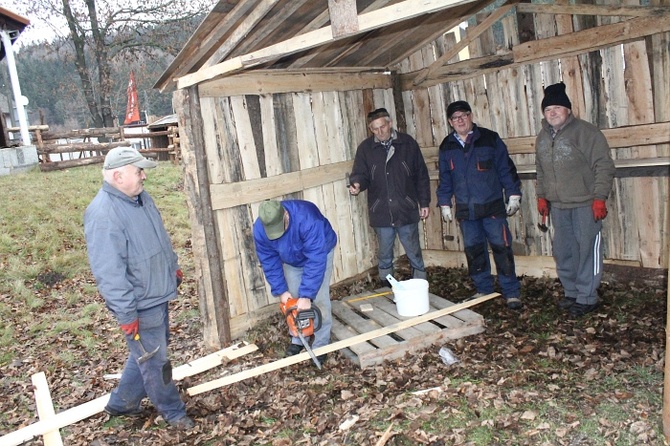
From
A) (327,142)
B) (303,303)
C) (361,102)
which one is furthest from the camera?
(361,102)

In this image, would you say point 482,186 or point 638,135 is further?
point 482,186

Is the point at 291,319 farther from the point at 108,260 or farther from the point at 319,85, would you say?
the point at 319,85

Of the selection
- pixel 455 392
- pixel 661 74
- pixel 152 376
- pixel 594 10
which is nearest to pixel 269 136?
pixel 152 376

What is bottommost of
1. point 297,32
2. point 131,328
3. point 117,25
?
point 131,328

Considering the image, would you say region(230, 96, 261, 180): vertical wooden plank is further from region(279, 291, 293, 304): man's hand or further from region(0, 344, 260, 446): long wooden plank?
region(0, 344, 260, 446): long wooden plank

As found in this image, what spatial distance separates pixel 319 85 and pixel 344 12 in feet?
8.09

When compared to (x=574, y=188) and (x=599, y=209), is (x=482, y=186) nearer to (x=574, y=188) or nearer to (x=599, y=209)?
(x=574, y=188)

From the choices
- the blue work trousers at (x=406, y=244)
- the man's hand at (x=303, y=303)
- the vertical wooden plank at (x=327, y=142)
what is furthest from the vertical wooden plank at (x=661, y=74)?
the man's hand at (x=303, y=303)

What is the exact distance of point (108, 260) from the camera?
386cm

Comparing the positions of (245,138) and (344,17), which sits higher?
(344,17)

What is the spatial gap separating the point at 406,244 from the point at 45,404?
4128 mm

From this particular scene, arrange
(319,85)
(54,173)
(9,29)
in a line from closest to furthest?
(319,85) < (54,173) < (9,29)

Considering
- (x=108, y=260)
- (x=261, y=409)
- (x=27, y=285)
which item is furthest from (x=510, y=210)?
(x=27, y=285)

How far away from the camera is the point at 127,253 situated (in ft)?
13.2
